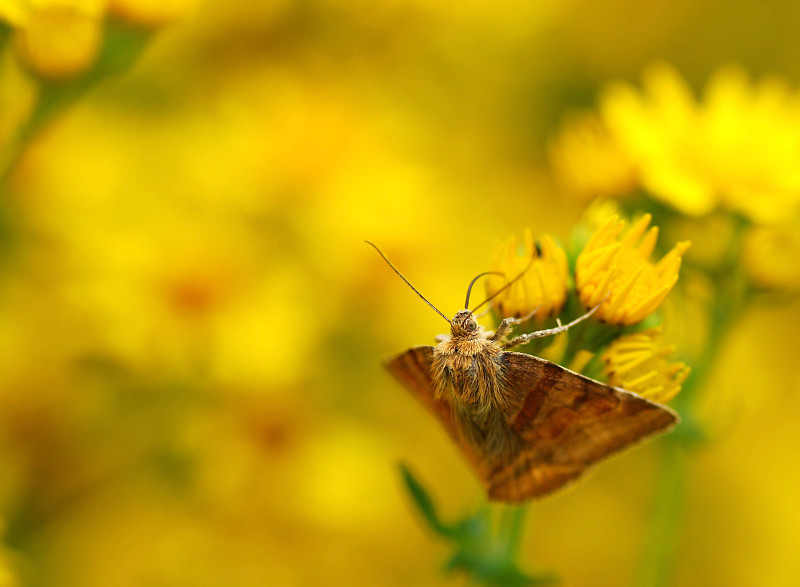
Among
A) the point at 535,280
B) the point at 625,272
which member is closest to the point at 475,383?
the point at 535,280

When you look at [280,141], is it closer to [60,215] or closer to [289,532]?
[60,215]

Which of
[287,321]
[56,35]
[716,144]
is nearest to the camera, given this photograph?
[56,35]

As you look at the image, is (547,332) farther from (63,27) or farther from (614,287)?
(63,27)

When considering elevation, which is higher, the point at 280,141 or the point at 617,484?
the point at 280,141

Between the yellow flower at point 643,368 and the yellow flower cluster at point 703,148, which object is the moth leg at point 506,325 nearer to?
the yellow flower at point 643,368

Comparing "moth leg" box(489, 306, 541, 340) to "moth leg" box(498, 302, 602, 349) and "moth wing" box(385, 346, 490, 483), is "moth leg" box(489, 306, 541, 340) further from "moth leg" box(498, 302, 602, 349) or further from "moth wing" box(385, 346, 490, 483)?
"moth wing" box(385, 346, 490, 483)

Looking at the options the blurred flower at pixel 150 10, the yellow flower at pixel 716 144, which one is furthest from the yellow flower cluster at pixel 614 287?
the blurred flower at pixel 150 10

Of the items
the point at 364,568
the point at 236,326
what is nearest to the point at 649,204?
the point at 236,326
